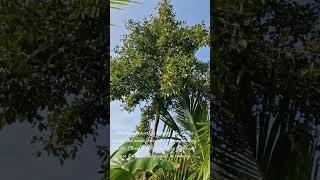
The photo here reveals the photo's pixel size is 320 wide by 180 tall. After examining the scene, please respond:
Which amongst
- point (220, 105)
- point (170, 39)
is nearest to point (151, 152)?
point (170, 39)

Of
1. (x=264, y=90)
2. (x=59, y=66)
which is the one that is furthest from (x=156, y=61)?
(x=59, y=66)

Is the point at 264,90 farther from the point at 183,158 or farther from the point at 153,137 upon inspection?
the point at 153,137

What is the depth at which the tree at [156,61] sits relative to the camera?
307 inches

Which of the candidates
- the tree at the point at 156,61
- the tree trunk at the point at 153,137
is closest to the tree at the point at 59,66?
the tree trunk at the point at 153,137

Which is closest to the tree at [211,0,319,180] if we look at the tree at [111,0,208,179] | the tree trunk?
the tree trunk

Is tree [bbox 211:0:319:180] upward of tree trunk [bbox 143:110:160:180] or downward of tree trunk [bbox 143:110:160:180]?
upward

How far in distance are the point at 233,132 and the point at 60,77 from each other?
1107 mm

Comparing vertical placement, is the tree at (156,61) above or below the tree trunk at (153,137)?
above

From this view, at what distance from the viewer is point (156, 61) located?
323 inches

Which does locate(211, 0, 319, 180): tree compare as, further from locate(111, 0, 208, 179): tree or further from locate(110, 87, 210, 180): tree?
locate(111, 0, 208, 179): tree

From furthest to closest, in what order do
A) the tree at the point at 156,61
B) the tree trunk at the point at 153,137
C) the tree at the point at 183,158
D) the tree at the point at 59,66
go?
1. the tree at the point at 156,61
2. the tree trunk at the point at 153,137
3. the tree at the point at 183,158
4. the tree at the point at 59,66

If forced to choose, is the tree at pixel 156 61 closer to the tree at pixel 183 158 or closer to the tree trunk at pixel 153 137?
the tree trunk at pixel 153 137

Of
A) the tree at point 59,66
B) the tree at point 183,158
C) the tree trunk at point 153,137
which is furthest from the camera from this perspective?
the tree trunk at point 153,137

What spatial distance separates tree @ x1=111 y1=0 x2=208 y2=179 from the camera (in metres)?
7.81
